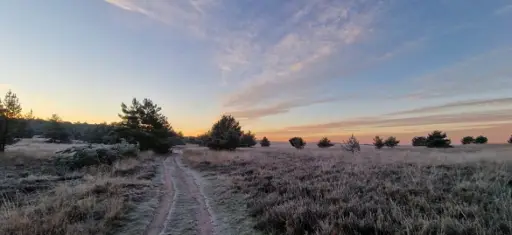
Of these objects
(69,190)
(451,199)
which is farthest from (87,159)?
(451,199)

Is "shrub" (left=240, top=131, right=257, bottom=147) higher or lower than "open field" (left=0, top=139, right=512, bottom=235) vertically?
higher

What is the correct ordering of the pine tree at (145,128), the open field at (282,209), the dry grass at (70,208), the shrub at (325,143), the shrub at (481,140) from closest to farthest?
the open field at (282,209) → the dry grass at (70,208) → the pine tree at (145,128) → the shrub at (481,140) → the shrub at (325,143)

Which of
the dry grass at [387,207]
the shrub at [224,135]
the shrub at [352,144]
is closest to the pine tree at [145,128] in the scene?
the shrub at [224,135]

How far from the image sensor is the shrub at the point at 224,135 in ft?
173

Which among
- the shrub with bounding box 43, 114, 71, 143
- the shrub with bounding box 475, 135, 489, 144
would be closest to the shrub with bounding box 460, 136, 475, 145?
the shrub with bounding box 475, 135, 489, 144

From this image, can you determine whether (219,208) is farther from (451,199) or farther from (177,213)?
(451,199)

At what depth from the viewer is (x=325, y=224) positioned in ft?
20.9

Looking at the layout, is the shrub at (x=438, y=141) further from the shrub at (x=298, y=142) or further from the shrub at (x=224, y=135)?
the shrub at (x=224, y=135)

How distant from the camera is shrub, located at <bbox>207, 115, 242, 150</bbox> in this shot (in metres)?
52.8

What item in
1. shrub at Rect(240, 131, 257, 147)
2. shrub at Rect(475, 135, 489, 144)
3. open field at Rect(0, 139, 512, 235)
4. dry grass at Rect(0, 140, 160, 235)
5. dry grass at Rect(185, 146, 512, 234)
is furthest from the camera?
shrub at Rect(240, 131, 257, 147)

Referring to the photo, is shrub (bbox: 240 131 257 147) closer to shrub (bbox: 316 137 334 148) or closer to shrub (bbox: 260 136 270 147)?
shrub (bbox: 260 136 270 147)

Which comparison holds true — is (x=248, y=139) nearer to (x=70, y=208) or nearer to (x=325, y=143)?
(x=325, y=143)

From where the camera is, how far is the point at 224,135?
5325 cm

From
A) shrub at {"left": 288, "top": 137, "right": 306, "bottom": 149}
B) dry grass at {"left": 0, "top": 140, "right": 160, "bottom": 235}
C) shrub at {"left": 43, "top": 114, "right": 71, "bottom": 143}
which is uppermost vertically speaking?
shrub at {"left": 43, "top": 114, "right": 71, "bottom": 143}
